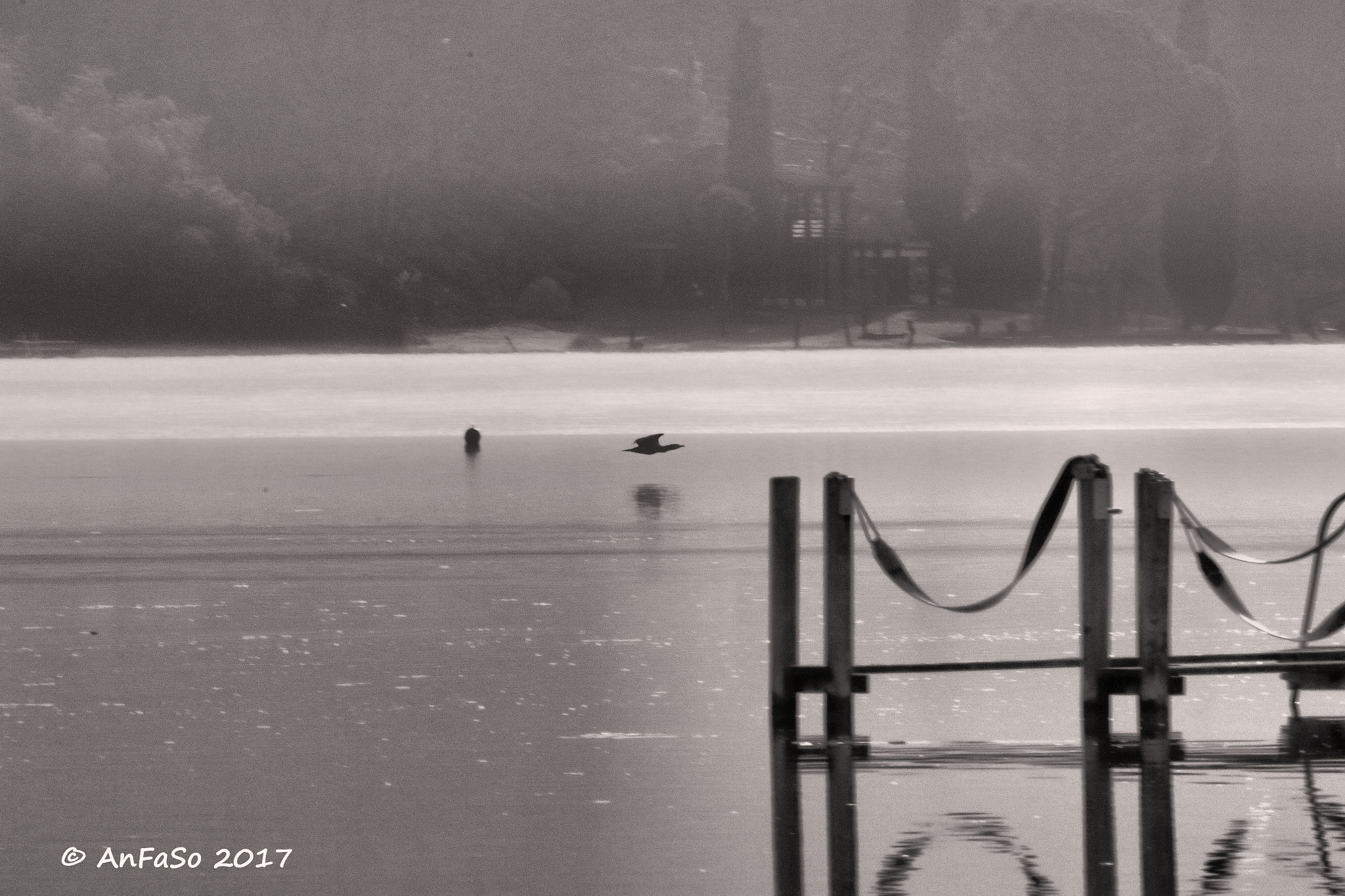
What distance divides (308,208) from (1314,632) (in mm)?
115576

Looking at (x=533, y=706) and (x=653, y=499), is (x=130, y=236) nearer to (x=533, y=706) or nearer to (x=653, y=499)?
(x=653, y=499)

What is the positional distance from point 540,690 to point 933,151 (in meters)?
114

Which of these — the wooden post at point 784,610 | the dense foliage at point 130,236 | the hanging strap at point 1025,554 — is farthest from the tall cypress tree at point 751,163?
the wooden post at point 784,610

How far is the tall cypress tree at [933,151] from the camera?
122 m

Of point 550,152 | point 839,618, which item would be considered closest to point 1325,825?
point 839,618

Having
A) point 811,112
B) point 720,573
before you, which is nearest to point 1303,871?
point 720,573

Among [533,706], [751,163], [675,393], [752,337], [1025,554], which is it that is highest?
[751,163]

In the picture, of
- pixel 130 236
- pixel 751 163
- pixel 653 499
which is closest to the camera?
pixel 653 499

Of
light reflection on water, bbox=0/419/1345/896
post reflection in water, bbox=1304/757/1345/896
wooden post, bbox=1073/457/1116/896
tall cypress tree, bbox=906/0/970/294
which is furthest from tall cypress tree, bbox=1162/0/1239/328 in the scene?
post reflection in water, bbox=1304/757/1345/896

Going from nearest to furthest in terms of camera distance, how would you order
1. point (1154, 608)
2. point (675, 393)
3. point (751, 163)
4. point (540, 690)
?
1. point (1154, 608)
2. point (540, 690)
3. point (675, 393)
4. point (751, 163)

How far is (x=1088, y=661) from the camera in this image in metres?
10.5

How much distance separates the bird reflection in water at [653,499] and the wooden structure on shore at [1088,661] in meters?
17.4

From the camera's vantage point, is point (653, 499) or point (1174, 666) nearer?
point (1174, 666)

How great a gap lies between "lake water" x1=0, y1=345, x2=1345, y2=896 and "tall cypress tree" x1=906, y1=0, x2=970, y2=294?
8273cm
